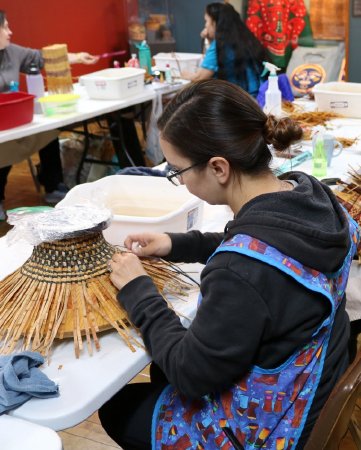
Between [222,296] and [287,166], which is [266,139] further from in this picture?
[287,166]

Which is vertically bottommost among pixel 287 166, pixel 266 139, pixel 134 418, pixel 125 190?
pixel 134 418

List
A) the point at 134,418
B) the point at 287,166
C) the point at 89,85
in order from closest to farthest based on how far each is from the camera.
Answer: the point at 134,418, the point at 287,166, the point at 89,85

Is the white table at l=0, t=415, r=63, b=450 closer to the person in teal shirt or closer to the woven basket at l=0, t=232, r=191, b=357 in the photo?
the woven basket at l=0, t=232, r=191, b=357

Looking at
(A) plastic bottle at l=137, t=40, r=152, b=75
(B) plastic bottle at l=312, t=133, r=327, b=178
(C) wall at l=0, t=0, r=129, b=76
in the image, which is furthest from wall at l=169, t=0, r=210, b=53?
(B) plastic bottle at l=312, t=133, r=327, b=178

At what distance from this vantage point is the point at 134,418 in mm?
1280

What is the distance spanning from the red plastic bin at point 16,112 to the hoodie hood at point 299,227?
7.29 ft

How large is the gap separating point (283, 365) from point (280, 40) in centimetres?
515

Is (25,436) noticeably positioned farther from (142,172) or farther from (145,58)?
(145,58)

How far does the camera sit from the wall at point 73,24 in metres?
5.47

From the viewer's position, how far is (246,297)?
939mm

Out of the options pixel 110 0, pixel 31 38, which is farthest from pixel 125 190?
pixel 110 0

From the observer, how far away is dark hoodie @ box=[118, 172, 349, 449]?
95 cm

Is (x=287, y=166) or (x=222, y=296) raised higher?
(x=222, y=296)

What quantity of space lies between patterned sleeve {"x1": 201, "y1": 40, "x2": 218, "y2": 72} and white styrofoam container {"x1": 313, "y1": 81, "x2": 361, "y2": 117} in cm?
Answer: 124
